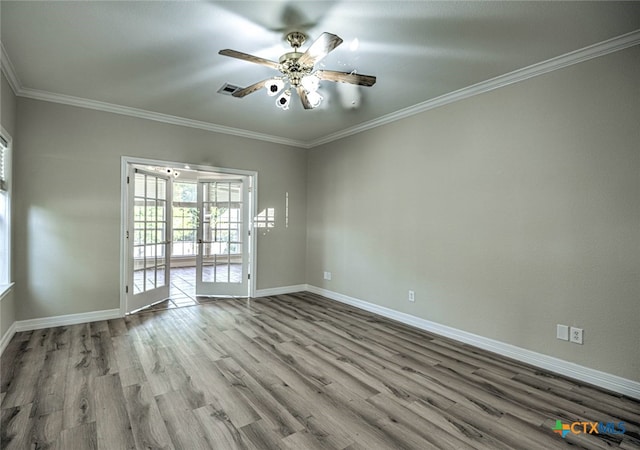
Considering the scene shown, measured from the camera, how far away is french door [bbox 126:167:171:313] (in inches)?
177

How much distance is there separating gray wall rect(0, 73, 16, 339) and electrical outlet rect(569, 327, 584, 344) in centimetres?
525

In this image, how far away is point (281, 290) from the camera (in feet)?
19.1

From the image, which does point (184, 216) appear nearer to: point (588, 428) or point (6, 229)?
point (6, 229)

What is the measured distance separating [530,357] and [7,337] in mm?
5179

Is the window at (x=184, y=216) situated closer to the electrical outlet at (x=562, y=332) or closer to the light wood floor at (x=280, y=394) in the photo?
the light wood floor at (x=280, y=394)

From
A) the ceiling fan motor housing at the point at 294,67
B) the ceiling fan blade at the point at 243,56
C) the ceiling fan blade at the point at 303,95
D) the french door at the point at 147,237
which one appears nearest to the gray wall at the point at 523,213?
the ceiling fan blade at the point at 303,95

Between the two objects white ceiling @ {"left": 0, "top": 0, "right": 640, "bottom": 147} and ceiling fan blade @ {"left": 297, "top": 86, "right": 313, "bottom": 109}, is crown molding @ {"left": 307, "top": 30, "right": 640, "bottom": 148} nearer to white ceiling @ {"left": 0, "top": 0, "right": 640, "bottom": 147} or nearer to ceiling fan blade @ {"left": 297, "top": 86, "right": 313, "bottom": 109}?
white ceiling @ {"left": 0, "top": 0, "right": 640, "bottom": 147}

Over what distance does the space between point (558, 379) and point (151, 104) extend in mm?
5242

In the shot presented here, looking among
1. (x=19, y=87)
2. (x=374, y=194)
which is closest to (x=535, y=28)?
(x=374, y=194)

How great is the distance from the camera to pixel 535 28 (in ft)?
8.01

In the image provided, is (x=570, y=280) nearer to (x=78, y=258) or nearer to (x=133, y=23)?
(x=133, y=23)

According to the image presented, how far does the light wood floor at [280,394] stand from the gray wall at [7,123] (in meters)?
0.24

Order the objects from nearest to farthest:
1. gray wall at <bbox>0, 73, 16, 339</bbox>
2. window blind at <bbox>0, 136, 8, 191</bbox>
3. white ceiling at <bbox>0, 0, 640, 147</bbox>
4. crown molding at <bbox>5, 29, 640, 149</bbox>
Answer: white ceiling at <bbox>0, 0, 640, 147</bbox>, crown molding at <bbox>5, 29, 640, 149</bbox>, gray wall at <bbox>0, 73, 16, 339</bbox>, window blind at <bbox>0, 136, 8, 191</bbox>

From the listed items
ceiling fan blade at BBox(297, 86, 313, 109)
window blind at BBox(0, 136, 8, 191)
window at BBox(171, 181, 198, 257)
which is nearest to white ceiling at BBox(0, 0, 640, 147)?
ceiling fan blade at BBox(297, 86, 313, 109)
